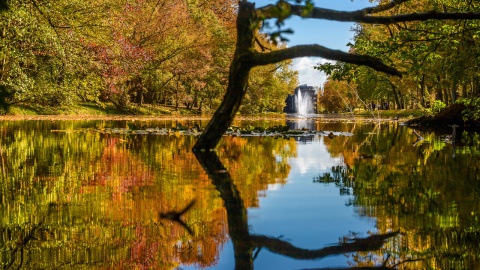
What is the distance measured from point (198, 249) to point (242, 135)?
54.6 ft

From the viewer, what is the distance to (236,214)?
5.29m

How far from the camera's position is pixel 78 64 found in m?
24.5

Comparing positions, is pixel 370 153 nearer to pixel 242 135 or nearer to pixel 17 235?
pixel 242 135

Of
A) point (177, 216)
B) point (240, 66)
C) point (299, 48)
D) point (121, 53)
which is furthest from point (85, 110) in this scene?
point (177, 216)

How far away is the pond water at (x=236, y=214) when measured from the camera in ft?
12.4

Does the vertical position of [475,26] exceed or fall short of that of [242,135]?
it exceeds it

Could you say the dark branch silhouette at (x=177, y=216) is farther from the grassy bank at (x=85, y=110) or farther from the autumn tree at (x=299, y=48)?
the grassy bank at (x=85, y=110)

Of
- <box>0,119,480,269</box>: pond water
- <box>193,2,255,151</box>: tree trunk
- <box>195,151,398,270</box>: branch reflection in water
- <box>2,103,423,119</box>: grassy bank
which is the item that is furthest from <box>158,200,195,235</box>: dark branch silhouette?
<box>2,103,423,119</box>: grassy bank

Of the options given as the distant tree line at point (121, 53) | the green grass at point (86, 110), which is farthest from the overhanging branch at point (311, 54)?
the green grass at point (86, 110)

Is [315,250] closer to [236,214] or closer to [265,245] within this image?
[265,245]

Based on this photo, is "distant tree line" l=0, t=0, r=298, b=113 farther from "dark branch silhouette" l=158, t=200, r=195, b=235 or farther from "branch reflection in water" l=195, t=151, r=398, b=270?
"branch reflection in water" l=195, t=151, r=398, b=270

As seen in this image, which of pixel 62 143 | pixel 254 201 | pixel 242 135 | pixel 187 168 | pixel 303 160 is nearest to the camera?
pixel 254 201

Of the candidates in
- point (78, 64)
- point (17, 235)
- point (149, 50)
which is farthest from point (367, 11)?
point (149, 50)

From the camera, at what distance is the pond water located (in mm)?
3793
